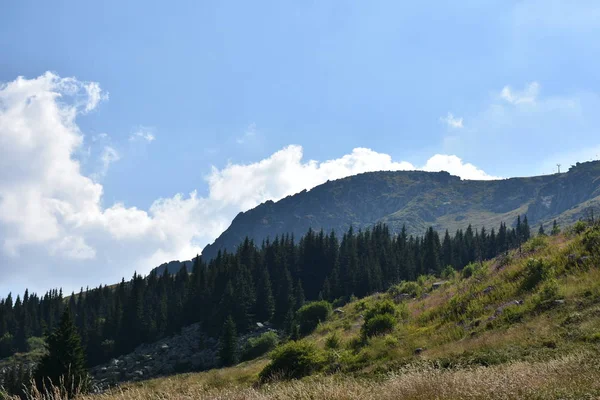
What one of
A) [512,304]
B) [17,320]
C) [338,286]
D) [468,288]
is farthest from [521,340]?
[17,320]

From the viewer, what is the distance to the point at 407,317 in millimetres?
26734

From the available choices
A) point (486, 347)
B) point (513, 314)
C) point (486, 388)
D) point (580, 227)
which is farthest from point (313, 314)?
point (486, 388)

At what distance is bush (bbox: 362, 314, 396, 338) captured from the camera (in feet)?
81.5

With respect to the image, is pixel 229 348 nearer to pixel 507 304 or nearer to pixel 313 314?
pixel 313 314

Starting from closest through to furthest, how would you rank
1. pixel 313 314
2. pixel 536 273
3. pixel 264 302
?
1. pixel 536 273
2. pixel 313 314
3. pixel 264 302

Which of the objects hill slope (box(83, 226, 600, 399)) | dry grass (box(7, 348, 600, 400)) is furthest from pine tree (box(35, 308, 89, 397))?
dry grass (box(7, 348, 600, 400))

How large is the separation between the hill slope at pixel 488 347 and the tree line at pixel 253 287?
53699 mm

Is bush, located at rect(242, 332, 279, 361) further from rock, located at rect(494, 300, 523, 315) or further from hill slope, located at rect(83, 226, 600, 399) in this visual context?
rock, located at rect(494, 300, 523, 315)

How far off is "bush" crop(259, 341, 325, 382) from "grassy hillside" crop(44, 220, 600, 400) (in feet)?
0.55

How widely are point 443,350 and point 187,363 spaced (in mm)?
68002

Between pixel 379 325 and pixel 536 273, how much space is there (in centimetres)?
869

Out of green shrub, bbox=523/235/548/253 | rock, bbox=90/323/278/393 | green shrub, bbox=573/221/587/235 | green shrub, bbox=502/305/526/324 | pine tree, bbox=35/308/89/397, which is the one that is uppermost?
green shrub, bbox=573/221/587/235

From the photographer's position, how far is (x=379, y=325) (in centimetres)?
2525

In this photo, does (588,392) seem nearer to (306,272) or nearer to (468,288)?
(468,288)
